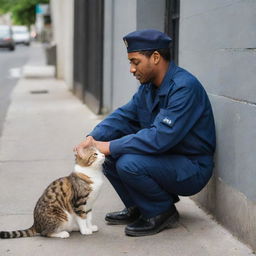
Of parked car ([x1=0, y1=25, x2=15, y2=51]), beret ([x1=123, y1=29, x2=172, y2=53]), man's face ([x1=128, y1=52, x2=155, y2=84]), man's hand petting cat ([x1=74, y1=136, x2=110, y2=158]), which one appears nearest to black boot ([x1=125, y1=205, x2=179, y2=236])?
man's hand petting cat ([x1=74, y1=136, x2=110, y2=158])

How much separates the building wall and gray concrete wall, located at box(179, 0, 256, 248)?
36.0 feet

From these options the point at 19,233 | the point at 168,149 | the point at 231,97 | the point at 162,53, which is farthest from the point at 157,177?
the point at 19,233

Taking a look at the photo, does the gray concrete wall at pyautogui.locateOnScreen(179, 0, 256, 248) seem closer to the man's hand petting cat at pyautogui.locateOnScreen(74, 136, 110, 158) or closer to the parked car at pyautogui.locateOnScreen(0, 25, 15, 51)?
the man's hand petting cat at pyautogui.locateOnScreen(74, 136, 110, 158)

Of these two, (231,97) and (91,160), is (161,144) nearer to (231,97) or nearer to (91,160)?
(91,160)

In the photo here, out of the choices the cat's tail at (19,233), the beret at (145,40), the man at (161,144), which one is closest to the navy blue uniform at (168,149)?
the man at (161,144)

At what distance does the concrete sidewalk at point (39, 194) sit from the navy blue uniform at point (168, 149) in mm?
305

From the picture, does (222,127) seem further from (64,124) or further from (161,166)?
(64,124)

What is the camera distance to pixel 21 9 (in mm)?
73125

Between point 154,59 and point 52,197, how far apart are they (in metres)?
1.23

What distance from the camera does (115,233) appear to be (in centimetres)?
466

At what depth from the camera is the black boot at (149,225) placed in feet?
15.0

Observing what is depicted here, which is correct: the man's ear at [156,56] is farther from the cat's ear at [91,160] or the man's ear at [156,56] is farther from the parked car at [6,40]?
the parked car at [6,40]

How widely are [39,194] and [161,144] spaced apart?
1.94 meters

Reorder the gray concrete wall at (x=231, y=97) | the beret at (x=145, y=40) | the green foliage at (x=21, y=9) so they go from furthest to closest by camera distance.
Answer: the green foliage at (x=21, y=9) → the beret at (x=145, y=40) → the gray concrete wall at (x=231, y=97)
